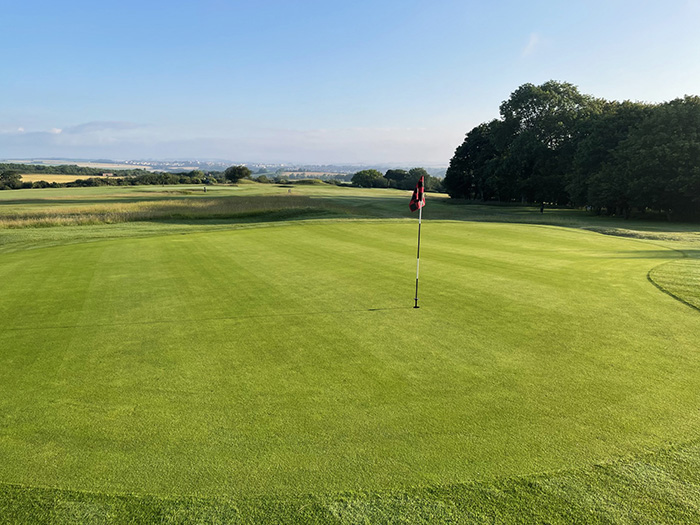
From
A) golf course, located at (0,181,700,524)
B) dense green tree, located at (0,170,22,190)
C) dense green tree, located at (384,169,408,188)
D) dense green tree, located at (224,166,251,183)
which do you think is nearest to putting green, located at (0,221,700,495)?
golf course, located at (0,181,700,524)

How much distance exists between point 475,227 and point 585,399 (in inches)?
917

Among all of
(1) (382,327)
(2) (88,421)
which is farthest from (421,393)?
(2) (88,421)

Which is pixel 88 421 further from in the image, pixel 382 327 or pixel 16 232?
pixel 16 232

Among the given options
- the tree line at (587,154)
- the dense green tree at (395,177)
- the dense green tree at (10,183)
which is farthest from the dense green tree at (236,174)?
the tree line at (587,154)

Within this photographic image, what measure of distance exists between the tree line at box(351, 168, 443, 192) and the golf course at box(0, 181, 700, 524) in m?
105

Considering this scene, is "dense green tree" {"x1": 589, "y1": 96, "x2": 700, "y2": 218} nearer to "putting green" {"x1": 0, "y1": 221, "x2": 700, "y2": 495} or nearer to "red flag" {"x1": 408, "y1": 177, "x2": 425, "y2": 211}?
"putting green" {"x1": 0, "y1": 221, "x2": 700, "y2": 495}

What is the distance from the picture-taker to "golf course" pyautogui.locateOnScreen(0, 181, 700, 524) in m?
3.61

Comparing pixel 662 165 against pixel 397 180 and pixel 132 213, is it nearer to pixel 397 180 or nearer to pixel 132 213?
pixel 132 213

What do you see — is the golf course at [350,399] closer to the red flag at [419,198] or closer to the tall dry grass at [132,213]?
the red flag at [419,198]

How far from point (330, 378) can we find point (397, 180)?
129314 mm

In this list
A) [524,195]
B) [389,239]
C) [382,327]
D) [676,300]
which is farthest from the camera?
[524,195]

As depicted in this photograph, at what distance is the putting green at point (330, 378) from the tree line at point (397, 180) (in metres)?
104

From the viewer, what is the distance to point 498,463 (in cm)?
399

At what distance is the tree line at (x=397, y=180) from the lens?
116 m
